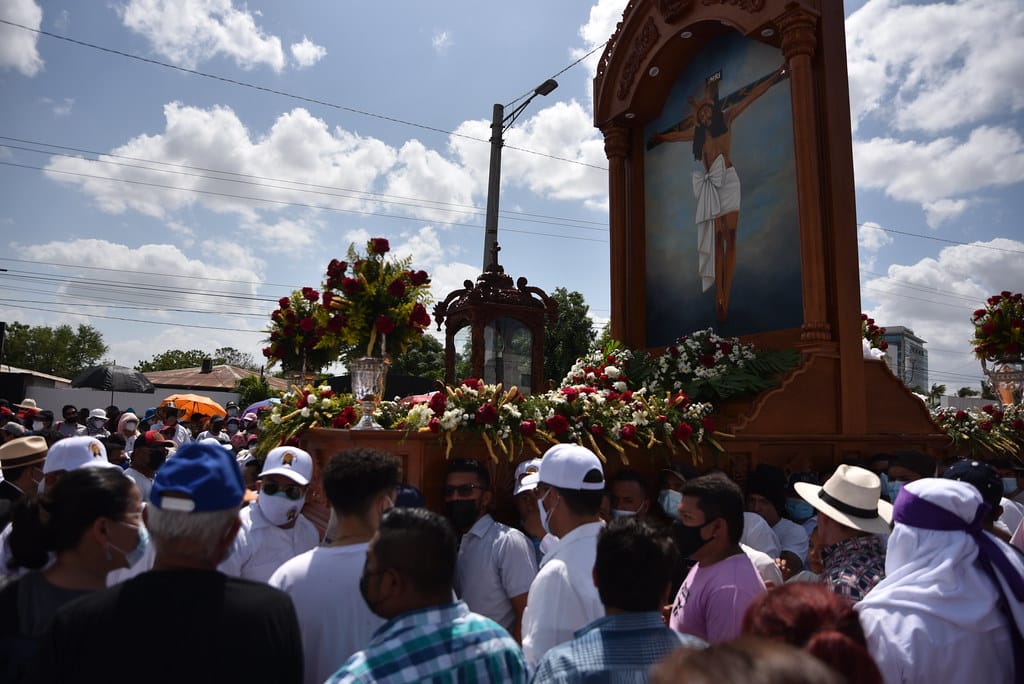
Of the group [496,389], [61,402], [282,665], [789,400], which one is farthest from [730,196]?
[61,402]

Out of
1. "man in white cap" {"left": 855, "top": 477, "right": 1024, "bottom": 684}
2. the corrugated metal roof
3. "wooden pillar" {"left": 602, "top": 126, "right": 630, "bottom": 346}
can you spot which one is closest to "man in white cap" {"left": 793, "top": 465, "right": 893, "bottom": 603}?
"man in white cap" {"left": 855, "top": 477, "right": 1024, "bottom": 684}

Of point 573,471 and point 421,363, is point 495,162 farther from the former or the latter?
point 421,363

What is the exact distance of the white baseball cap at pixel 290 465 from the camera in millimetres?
3766

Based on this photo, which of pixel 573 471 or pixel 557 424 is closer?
pixel 573 471

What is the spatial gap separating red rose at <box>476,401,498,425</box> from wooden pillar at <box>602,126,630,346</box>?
6.51 metres

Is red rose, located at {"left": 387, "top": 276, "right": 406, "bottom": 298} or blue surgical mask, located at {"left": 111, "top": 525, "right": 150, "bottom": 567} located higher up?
red rose, located at {"left": 387, "top": 276, "right": 406, "bottom": 298}

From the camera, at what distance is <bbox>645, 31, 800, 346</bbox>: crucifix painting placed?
911cm

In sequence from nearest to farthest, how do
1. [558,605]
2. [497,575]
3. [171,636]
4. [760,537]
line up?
[171,636] < [558,605] < [497,575] < [760,537]

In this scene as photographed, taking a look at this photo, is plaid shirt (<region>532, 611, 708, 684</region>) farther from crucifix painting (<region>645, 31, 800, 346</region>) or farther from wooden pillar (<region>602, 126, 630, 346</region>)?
wooden pillar (<region>602, 126, 630, 346</region>)

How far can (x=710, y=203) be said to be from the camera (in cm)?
1019

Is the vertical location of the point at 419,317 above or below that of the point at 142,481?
above

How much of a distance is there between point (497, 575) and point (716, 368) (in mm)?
5436

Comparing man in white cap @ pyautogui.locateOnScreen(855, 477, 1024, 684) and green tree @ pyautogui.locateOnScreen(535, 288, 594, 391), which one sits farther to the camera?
green tree @ pyautogui.locateOnScreen(535, 288, 594, 391)

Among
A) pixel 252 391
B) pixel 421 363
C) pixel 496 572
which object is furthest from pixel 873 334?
pixel 421 363
